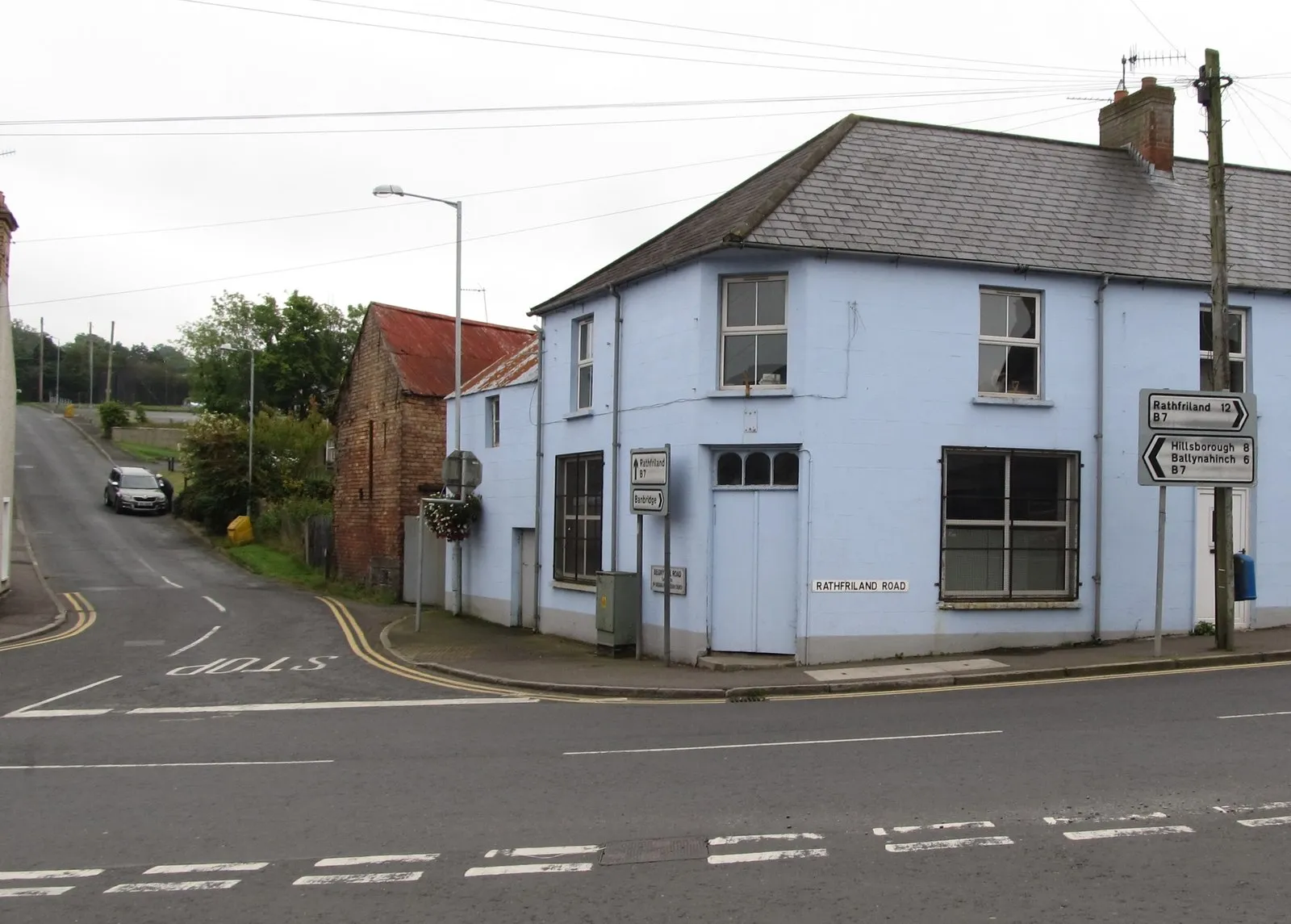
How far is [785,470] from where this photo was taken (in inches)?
645

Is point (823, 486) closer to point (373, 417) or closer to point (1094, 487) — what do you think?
point (1094, 487)

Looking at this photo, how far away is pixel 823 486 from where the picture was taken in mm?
15930

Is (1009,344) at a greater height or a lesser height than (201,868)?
greater

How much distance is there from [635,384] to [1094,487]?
7166 millimetres

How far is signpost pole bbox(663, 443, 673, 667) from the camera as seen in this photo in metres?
16.3

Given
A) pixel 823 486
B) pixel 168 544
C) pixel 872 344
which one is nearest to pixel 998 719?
pixel 823 486

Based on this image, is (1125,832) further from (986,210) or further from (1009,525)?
(986,210)

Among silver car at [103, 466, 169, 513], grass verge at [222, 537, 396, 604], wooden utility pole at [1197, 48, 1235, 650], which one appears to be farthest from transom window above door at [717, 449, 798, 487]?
silver car at [103, 466, 169, 513]

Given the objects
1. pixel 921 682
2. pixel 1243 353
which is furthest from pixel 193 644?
pixel 1243 353

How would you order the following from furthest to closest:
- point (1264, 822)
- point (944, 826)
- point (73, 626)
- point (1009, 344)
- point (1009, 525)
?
1. point (73, 626)
2. point (1009, 344)
3. point (1009, 525)
4. point (944, 826)
5. point (1264, 822)

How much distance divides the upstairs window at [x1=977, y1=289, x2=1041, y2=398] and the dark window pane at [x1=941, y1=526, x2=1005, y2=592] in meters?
2.07

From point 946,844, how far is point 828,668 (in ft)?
28.2

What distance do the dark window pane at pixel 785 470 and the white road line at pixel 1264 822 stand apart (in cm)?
935

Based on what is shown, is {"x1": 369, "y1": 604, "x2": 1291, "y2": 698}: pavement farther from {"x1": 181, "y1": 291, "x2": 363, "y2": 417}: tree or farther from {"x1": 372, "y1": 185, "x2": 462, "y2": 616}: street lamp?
{"x1": 181, "y1": 291, "x2": 363, "y2": 417}: tree
